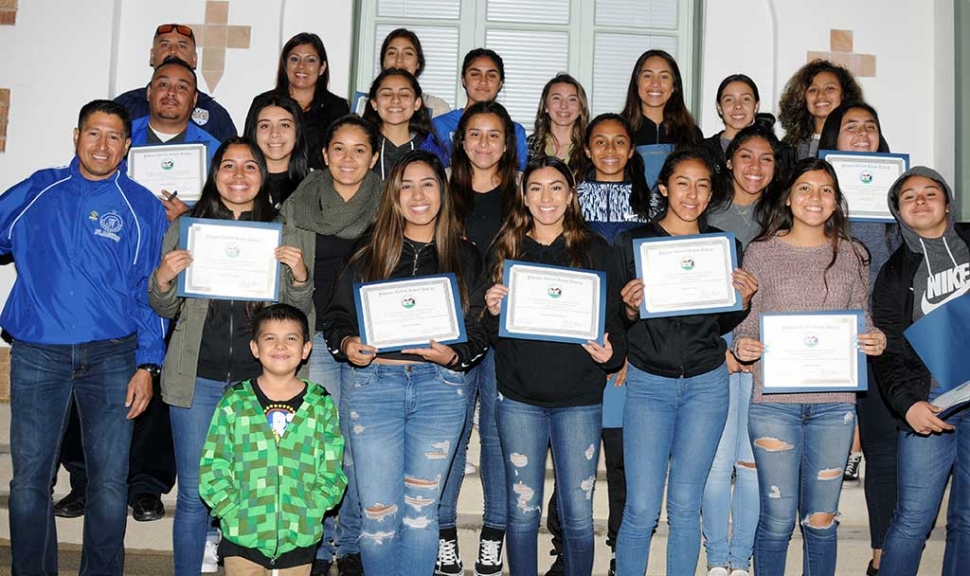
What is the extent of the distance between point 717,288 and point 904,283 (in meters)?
0.86

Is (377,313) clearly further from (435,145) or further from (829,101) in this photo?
(829,101)

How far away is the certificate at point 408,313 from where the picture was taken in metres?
3.58

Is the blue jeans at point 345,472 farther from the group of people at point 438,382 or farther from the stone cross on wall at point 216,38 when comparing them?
the stone cross on wall at point 216,38

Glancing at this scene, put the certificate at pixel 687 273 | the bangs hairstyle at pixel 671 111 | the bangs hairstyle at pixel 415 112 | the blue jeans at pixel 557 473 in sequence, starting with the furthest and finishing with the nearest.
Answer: the bangs hairstyle at pixel 671 111 < the bangs hairstyle at pixel 415 112 < the certificate at pixel 687 273 < the blue jeans at pixel 557 473

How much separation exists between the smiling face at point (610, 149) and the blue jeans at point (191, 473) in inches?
80.7

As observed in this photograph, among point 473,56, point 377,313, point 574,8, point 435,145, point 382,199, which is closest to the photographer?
point 377,313

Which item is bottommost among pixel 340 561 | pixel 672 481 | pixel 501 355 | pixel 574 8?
pixel 340 561

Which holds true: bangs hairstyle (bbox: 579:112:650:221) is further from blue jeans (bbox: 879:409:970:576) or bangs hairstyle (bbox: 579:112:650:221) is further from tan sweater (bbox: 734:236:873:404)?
blue jeans (bbox: 879:409:970:576)

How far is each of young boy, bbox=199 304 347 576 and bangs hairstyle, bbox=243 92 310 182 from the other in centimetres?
116

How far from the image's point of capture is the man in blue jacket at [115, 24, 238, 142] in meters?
5.29

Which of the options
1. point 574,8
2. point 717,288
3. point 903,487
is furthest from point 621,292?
point 574,8

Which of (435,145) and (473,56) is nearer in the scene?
(435,145)

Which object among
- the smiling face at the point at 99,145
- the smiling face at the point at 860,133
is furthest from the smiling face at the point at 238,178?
the smiling face at the point at 860,133

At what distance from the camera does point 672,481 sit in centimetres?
374
